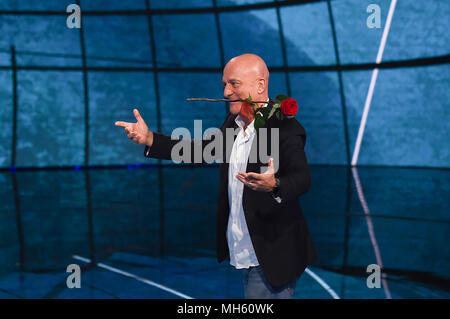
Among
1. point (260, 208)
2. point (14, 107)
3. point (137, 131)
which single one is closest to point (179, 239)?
point (137, 131)

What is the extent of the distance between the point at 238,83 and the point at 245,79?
0.04 m

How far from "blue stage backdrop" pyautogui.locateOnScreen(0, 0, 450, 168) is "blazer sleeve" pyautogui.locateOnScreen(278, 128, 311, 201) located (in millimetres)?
11537

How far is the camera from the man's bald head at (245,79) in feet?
7.18

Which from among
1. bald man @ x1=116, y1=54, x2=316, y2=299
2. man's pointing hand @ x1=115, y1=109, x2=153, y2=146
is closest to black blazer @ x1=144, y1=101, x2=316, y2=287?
bald man @ x1=116, y1=54, x2=316, y2=299

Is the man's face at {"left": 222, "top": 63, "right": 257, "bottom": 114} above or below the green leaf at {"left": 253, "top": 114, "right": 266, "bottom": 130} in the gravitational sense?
above

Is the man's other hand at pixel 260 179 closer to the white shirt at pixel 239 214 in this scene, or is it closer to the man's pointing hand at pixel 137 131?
the white shirt at pixel 239 214

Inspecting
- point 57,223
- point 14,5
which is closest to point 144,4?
point 14,5

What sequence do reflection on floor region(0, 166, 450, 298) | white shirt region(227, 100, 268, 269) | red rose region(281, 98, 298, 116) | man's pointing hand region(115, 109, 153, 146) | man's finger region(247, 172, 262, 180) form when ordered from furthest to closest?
reflection on floor region(0, 166, 450, 298) → man's pointing hand region(115, 109, 153, 146) → white shirt region(227, 100, 268, 269) → red rose region(281, 98, 298, 116) → man's finger region(247, 172, 262, 180)

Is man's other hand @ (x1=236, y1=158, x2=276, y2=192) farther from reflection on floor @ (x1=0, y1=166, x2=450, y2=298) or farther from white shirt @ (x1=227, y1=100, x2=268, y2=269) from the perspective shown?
reflection on floor @ (x1=0, y1=166, x2=450, y2=298)

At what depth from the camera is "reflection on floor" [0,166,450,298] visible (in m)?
4.16

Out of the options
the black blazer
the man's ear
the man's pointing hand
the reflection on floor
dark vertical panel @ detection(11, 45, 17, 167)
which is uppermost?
dark vertical panel @ detection(11, 45, 17, 167)

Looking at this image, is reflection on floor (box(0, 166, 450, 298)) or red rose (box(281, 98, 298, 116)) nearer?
red rose (box(281, 98, 298, 116))

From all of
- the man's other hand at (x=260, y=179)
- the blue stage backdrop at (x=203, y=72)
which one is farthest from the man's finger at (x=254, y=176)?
the blue stage backdrop at (x=203, y=72)

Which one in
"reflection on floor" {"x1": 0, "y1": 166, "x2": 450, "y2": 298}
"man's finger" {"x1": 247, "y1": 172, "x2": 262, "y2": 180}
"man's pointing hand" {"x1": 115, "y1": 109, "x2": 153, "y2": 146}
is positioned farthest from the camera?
"reflection on floor" {"x1": 0, "y1": 166, "x2": 450, "y2": 298}
